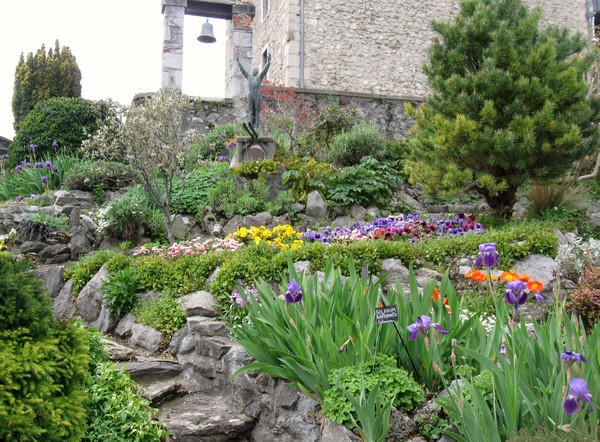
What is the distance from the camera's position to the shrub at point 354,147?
11141 mm

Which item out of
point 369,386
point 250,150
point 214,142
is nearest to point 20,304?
point 369,386

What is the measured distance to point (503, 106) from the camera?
8.22 meters

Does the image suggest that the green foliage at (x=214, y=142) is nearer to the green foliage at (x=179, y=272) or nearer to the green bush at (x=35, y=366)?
the green foliage at (x=179, y=272)

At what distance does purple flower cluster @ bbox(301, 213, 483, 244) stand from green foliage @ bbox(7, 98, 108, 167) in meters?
7.25

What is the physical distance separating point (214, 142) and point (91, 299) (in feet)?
20.2

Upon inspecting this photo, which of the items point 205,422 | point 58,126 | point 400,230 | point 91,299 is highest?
point 58,126

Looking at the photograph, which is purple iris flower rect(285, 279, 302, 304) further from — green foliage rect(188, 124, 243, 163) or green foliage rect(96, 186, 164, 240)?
green foliage rect(188, 124, 243, 163)

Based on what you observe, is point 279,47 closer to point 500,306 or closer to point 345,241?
point 345,241

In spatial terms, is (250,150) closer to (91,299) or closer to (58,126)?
(91,299)

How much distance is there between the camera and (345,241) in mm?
6758

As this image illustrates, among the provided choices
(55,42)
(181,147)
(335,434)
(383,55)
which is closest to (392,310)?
(335,434)

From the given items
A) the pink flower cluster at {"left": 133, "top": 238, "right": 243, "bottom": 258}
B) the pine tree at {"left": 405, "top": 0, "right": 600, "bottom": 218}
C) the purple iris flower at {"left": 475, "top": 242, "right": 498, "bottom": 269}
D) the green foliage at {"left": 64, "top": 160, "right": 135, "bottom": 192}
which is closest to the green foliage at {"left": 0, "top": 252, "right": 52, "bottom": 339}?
the purple iris flower at {"left": 475, "top": 242, "right": 498, "bottom": 269}

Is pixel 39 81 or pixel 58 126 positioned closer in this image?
pixel 58 126

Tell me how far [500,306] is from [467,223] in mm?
4758
